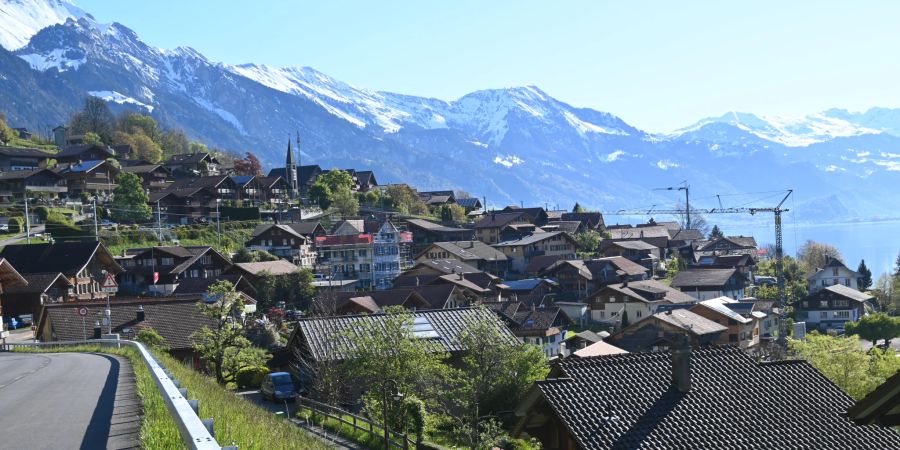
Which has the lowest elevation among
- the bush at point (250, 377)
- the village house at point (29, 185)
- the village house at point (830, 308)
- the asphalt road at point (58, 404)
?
the village house at point (830, 308)

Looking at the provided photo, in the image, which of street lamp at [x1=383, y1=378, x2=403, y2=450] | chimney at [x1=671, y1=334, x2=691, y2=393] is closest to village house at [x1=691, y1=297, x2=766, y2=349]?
street lamp at [x1=383, y1=378, x2=403, y2=450]

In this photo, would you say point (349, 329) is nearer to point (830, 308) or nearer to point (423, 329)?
point (423, 329)

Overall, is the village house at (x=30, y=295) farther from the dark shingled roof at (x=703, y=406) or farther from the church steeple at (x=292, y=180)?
the church steeple at (x=292, y=180)

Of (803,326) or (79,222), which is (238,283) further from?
(803,326)

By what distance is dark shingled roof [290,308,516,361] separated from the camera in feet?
93.7

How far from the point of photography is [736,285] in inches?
3241

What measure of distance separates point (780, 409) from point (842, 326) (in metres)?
68.0

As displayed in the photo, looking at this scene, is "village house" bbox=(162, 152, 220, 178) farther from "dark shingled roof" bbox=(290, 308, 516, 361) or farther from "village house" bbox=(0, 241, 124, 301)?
"dark shingled roof" bbox=(290, 308, 516, 361)

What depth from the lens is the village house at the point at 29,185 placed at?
75.9 meters

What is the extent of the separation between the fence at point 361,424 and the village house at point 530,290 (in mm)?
46492

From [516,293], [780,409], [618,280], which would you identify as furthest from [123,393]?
[618,280]

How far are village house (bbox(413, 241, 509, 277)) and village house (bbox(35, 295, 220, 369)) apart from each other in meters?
44.5

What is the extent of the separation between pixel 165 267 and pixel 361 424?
44510 mm

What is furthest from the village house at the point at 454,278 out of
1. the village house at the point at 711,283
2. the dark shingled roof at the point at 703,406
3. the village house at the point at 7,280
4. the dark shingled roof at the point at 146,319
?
the dark shingled roof at the point at 703,406
